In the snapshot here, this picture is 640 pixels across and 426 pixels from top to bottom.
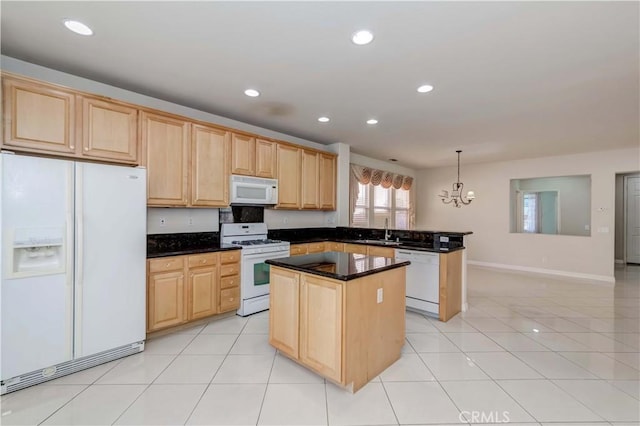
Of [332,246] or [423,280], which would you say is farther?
[332,246]

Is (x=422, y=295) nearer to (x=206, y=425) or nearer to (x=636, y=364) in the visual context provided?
(x=636, y=364)

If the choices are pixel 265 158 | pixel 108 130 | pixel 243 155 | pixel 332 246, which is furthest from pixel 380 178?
pixel 108 130

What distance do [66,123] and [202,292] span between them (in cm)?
216

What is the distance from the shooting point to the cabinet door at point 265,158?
13.9 feet

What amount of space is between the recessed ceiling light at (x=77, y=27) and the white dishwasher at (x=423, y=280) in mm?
4012

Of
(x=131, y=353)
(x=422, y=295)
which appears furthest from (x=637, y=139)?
(x=131, y=353)

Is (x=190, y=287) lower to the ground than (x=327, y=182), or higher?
lower

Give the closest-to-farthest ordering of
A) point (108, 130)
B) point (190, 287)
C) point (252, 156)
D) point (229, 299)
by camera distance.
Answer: point (108, 130) → point (190, 287) → point (229, 299) → point (252, 156)

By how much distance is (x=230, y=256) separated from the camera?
3699mm

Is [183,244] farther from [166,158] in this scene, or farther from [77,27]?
[77,27]

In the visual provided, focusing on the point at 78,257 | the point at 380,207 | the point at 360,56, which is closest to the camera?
the point at 78,257

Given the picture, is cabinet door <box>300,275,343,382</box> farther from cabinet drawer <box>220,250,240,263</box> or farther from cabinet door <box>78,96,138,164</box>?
cabinet door <box>78,96,138,164</box>

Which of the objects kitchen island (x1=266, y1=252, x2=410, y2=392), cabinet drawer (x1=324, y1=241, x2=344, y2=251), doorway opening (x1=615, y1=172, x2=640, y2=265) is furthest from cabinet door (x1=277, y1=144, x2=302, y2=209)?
doorway opening (x1=615, y1=172, x2=640, y2=265)

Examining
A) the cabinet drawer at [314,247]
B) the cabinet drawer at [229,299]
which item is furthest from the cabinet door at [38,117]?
the cabinet drawer at [314,247]
